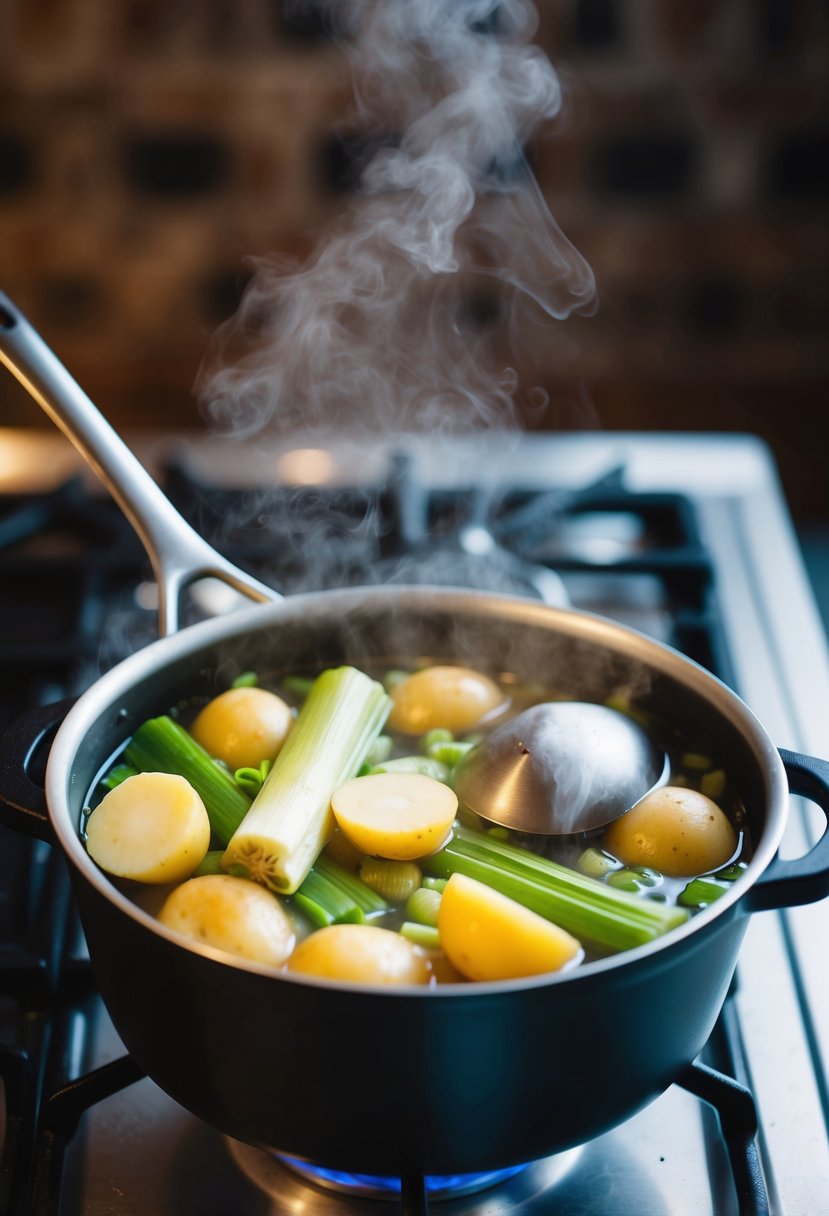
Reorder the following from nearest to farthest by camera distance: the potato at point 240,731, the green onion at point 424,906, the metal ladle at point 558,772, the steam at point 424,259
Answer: the green onion at point 424,906, the metal ladle at point 558,772, the potato at point 240,731, the steam at point 424,259

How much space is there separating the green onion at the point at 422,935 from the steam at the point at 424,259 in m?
1.37

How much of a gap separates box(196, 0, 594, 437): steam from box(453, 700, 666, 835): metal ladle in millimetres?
1160

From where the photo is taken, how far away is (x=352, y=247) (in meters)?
3.15

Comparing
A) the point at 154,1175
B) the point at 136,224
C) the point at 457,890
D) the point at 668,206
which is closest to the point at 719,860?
the point at 457,890

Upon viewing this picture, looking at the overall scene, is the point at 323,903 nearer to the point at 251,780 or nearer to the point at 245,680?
the point at 251,780

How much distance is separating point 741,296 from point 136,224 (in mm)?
1572

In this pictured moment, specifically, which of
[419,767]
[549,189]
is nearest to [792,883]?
[419,767]

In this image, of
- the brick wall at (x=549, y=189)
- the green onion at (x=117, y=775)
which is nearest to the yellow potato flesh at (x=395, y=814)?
the green onion at (x=117, y=775)

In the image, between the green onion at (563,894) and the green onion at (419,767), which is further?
the green onion at (419,767)

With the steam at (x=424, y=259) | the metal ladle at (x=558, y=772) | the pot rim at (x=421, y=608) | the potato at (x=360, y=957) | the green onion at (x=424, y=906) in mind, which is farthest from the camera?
the steam at (x=424, y=259)

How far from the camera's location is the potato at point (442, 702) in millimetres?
1195

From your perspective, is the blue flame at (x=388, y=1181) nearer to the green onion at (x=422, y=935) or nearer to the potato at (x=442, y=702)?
the green onion at (x=422, y=935)

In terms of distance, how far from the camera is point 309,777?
3.39 feet

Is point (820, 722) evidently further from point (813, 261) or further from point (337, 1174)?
point (813, 261)
